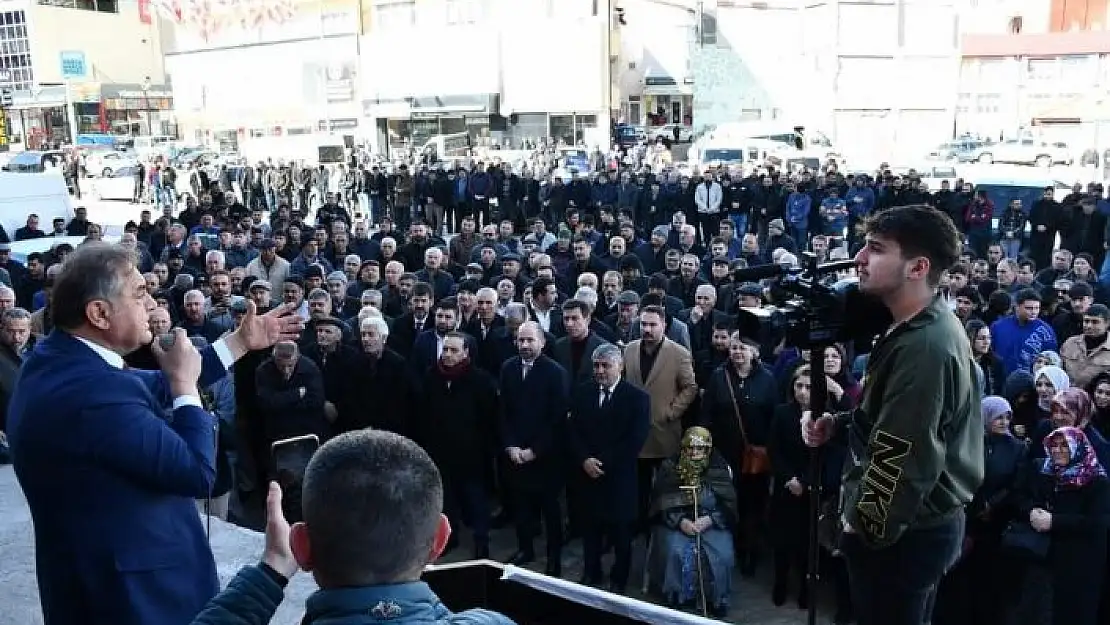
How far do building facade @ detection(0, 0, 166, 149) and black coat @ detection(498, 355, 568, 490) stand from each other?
5756 centimetres

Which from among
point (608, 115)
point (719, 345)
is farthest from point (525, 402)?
point (608, 115)

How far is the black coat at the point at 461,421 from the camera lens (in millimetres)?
6195

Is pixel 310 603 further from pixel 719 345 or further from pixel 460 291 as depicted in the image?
pixel 460 291

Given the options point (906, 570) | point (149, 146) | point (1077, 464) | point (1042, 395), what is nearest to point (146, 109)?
point (149, 146)

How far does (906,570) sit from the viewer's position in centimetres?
255

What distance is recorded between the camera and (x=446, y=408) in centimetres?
621

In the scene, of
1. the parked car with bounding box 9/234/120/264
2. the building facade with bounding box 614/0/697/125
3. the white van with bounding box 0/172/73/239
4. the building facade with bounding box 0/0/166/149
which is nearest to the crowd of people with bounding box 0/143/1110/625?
the parked car with bounding box 9/234/120/264

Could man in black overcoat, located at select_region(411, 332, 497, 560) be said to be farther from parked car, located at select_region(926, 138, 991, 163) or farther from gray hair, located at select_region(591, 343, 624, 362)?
parked car, located at select_region(926, 138, 991, 163)

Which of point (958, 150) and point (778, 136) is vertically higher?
point (778, 136)

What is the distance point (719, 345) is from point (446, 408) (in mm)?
2091

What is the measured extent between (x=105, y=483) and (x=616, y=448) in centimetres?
382

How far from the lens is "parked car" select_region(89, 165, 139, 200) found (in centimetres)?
3136

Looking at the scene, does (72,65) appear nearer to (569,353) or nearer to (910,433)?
(569,353)

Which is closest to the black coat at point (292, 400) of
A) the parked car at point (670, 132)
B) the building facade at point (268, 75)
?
the parked car at point (670, 132)
